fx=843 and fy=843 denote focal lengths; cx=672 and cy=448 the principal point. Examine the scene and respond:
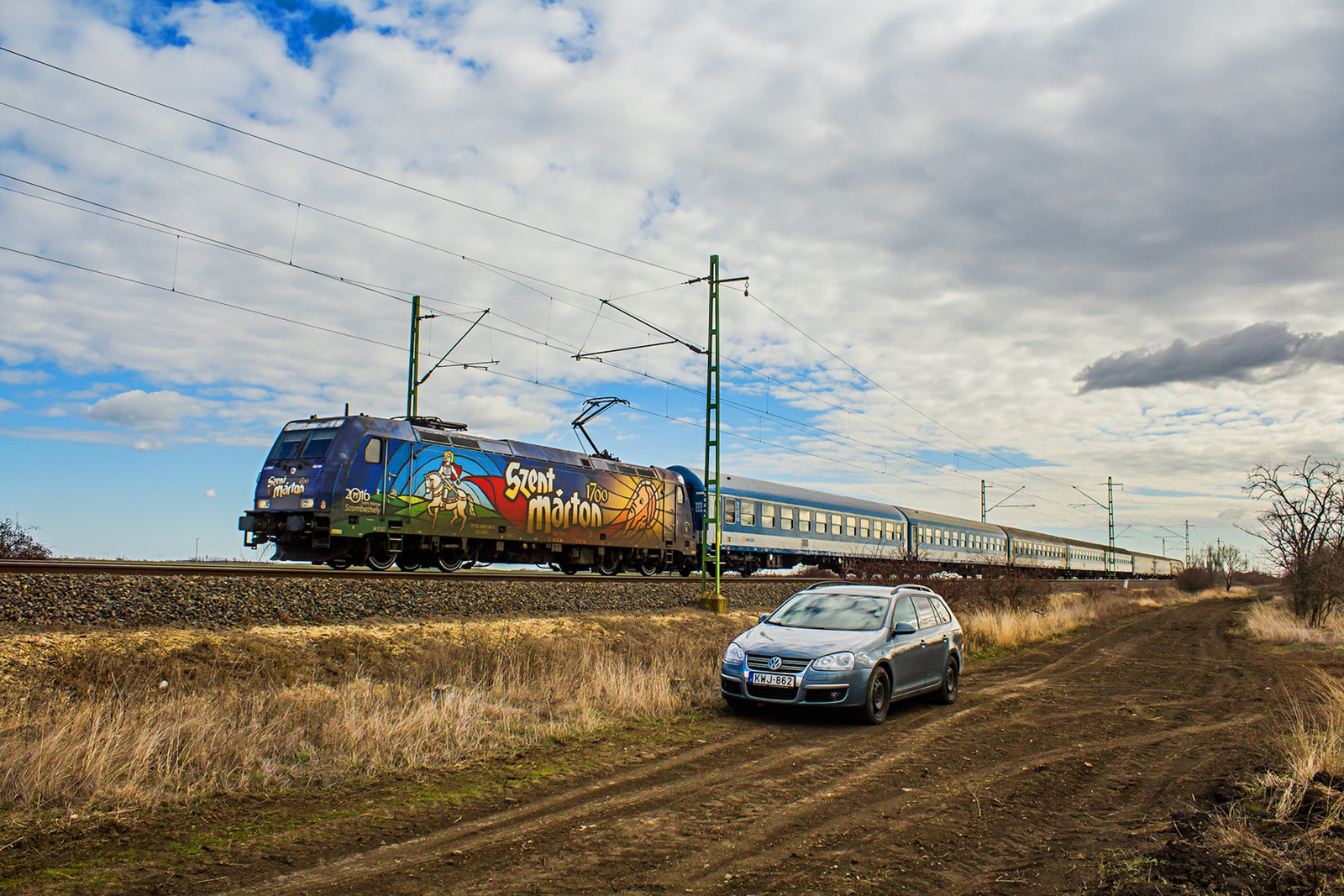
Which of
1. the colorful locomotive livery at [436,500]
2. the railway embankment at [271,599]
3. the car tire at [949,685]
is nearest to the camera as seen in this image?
the railway embankment at [271,599]

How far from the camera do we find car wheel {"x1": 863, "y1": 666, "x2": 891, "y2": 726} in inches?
348

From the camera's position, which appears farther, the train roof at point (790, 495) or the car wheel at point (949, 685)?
the train roof at point (790, 495)

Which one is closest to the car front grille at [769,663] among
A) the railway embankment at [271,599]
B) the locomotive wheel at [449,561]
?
the railway embankment at [271,599]

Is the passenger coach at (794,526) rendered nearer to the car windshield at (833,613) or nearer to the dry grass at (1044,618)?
the dry grass at (1044,618)

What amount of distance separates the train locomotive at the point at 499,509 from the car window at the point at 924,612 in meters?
11.4

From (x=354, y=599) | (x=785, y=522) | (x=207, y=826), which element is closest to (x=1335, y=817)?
(x=207, y=826)

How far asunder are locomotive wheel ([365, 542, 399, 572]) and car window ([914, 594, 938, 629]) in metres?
11.7

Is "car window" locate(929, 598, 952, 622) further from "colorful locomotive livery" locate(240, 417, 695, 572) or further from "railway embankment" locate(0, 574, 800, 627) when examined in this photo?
"colorful locomotive livery" locate(240, 417, 695, 572)

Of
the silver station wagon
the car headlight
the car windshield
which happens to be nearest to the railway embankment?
the car windshield

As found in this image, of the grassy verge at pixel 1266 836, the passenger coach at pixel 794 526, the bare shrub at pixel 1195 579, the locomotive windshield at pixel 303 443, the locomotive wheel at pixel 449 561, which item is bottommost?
the bare shrub at pixel 1195 579

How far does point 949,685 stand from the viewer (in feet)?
35.0

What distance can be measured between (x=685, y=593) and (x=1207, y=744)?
12340mm

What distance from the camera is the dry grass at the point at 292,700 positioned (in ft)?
19.6

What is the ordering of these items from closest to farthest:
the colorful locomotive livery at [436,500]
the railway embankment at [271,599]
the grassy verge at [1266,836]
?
1. the grassy verge at [1266,836]
2. the railway embankment at [271,599]
3. the colorful locomotive livery at [436,500]
